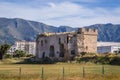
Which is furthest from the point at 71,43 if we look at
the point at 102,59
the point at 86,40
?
the point at 102,59

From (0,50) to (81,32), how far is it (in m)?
28.8

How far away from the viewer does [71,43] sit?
9962cm

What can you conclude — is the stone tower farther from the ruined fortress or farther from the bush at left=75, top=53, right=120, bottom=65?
the bush at left=75, top=53, right=120, bottom=65

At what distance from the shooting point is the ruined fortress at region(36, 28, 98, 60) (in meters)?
99.3

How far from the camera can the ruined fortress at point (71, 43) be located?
99312 mm

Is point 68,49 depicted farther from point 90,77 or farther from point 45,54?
point 90,77

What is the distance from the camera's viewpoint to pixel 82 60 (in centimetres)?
8956

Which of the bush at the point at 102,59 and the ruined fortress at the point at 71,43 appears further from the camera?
the ruined fortress at the point at 71,43

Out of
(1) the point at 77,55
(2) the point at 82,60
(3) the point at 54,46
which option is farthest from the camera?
(3) the point at 54,46

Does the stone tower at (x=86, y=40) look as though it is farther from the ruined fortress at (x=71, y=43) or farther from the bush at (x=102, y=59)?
the bush at (x=102, y=59)

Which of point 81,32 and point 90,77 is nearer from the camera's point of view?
point 90,77

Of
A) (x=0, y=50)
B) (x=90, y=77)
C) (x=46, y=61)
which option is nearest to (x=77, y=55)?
(x=46, y=61)

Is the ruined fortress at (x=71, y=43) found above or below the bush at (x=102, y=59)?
above

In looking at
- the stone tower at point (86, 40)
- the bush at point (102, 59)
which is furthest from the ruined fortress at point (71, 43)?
Answer: the bush at point (102, 59)
